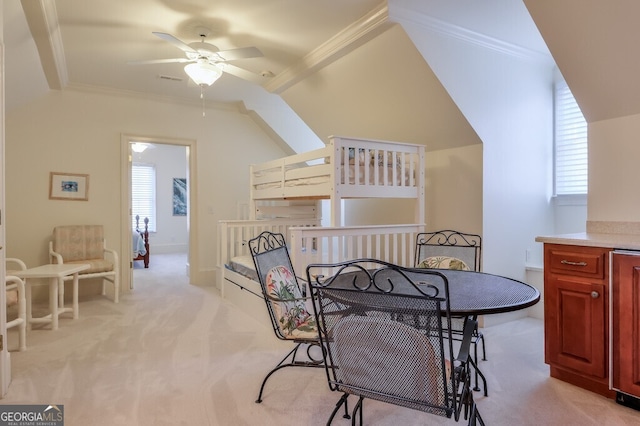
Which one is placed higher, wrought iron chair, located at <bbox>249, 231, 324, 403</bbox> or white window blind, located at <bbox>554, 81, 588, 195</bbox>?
white window blind, located at <bbox>554, 81, 588, 195</bbox>

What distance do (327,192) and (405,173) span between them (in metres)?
0.81

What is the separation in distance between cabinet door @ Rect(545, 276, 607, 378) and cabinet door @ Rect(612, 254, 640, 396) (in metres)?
0.06

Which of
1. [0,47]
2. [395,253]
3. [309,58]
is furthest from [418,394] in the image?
[309,58]

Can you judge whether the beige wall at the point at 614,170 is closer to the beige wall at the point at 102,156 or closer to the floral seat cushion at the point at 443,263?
the floral seat cushion at the point at 443,263

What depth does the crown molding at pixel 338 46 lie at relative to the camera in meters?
2.82

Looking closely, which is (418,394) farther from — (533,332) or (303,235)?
(533,332)

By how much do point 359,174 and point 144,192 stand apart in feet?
21.6

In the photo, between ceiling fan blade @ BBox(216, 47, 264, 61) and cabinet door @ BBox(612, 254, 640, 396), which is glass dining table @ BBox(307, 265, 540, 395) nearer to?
cabinet door @ BBox(612, 254, 640, 396)

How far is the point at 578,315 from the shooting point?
7.01 ft

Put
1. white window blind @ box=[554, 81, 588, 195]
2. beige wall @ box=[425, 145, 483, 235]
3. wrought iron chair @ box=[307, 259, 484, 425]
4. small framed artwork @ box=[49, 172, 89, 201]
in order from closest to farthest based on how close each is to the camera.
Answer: wrought iron chair @ box=[307, 259, 484, 425] < beige wall @ box=[425, 145, 483, 235] < white window blind @ box=[554, 81, 588, 195] < small framed artwork @ box=[49, 172, 89, 201]

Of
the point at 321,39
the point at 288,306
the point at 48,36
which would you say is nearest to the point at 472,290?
the point at 288,306

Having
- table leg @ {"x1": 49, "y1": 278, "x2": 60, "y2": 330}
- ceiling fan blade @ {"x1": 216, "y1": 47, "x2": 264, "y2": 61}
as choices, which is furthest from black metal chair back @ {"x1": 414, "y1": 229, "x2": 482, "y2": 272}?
table leg @ {"x1": 49, "y1": 278, "x2": 60, "y2": 330}

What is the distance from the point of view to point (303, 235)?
2672 mm

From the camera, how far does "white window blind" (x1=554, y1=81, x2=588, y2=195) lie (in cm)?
348
